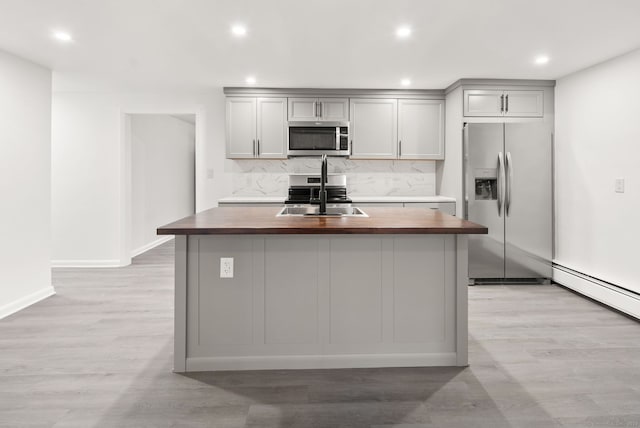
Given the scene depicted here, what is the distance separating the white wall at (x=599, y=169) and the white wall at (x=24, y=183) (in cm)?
514

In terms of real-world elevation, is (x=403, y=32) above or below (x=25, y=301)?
above

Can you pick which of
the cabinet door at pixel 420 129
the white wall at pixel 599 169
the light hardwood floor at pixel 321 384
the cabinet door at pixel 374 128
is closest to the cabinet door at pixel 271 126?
the cabinet door at pixel 374 128

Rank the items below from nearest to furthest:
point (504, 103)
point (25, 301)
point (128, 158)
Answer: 1. point (25, 301)
2. point (504, 103)
3. point (128, 158)

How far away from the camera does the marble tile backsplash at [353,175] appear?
5492 mm

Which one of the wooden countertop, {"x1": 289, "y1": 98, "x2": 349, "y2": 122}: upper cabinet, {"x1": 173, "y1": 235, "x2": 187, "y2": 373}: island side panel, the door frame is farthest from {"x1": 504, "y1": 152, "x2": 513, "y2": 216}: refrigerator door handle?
the door frame

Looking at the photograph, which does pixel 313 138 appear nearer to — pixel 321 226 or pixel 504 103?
pixel 504 103

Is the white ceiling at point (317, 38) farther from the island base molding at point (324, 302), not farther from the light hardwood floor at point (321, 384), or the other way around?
the light hardwood floor at point (321, 384)

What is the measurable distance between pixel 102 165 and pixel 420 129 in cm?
394

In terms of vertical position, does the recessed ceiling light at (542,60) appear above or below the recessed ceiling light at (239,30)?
above

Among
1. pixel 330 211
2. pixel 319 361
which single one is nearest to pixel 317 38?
pixel 330 211

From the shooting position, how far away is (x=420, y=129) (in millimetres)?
5184

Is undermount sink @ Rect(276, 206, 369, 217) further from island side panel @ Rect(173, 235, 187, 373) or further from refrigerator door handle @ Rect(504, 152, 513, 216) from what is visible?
refrigerator door handle @ Rect(504, 152, 513, 216)

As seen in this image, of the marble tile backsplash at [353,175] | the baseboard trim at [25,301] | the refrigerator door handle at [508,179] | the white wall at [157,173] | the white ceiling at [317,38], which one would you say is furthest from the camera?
the white wall at [157,173]

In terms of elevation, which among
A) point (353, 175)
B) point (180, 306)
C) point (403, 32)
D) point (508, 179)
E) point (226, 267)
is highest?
point (403, 32)
